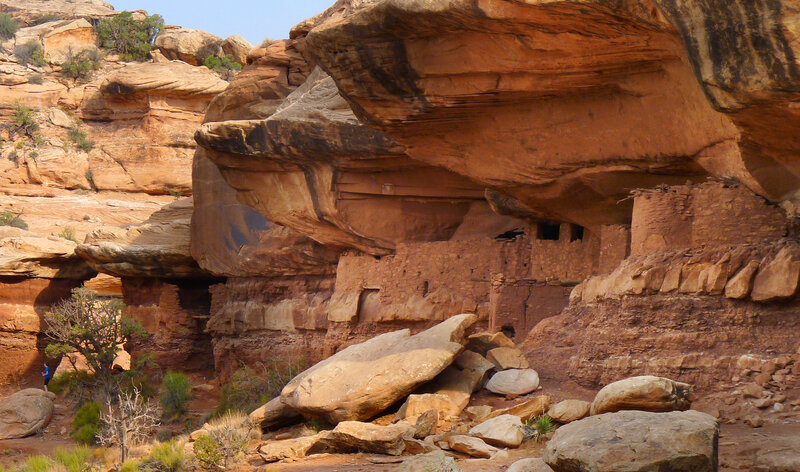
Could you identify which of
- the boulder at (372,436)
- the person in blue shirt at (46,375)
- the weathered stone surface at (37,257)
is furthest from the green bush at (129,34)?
the boulder at (372,436)

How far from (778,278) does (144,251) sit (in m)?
15.9

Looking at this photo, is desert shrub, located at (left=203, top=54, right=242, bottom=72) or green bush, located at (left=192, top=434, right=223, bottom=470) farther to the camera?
desert shrub, located at (left=203, top=54, right=242, bottom=72)

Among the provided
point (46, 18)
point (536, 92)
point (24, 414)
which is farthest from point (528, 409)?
point (46, 18)

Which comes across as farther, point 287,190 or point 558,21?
point 287,190

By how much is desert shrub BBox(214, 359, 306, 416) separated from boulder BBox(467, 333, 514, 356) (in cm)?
492

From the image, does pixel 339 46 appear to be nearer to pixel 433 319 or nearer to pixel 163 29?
pixel 433 319

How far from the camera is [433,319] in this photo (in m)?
14.8

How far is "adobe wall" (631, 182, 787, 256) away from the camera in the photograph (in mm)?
9008

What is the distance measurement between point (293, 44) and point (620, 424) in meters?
14.1

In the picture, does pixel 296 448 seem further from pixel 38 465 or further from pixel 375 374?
pixel 38 465

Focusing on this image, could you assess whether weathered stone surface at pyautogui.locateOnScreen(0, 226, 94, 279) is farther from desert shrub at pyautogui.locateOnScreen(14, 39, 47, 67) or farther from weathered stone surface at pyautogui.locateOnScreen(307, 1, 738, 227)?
desert shrub at pyautogui.locateOnScreen(14, 39, 47, 67)

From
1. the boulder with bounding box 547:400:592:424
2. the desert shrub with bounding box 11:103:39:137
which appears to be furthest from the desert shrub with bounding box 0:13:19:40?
the boulder with bounding box 547:400:592:424

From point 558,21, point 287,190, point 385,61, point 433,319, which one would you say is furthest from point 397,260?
point 558,21

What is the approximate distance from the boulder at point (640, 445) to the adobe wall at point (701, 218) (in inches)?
109
